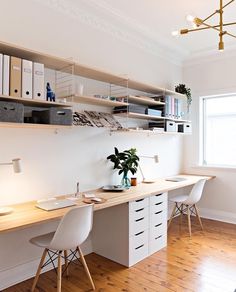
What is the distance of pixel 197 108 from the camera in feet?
15.0

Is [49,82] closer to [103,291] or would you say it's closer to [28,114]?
[28,114]

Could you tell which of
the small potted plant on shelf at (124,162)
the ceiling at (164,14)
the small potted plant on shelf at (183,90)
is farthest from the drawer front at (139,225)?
the ceiling at (164,14)

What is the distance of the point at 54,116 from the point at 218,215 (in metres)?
3.39

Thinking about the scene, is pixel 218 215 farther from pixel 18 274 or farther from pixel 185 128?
pixel 18 274

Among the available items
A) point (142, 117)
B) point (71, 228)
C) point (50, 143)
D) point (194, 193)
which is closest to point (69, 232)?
point (71, 228)

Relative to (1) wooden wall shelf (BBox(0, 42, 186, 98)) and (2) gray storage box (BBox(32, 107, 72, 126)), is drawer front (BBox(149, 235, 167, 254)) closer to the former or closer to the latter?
(2) gray storage box (BBox(32, 107, 72, 126))

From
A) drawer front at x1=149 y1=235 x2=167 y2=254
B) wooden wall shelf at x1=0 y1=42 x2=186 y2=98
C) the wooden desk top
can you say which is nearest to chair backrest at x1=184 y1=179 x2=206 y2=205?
the wooden desk top

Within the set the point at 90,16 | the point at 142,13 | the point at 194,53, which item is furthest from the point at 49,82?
the point at 194,53

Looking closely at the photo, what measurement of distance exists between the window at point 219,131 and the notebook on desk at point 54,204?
3008 mm

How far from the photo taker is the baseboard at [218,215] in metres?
4.20

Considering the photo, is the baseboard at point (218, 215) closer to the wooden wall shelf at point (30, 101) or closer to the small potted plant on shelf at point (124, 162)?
the small potted plant on shelf at point (124, 162)

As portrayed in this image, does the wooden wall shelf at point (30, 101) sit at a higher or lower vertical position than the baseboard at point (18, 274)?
higher

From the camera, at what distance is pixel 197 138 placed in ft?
15.0

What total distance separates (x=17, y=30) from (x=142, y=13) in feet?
5.01
